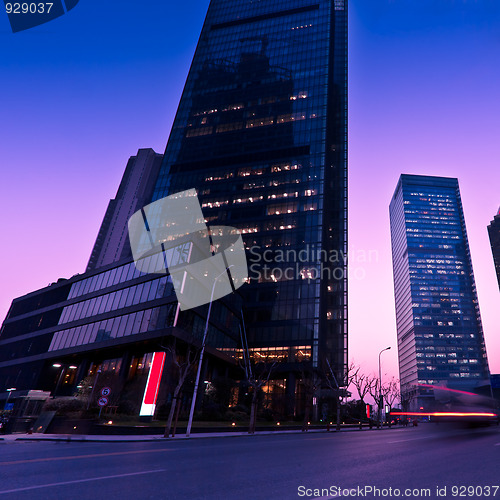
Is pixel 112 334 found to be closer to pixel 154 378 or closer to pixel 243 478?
pixel 154 378

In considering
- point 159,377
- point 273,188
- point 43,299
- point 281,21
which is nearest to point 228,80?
point 281,21

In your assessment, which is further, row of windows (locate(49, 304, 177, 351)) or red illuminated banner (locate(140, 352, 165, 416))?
row of windows (locate(49, 304, 177, 351))

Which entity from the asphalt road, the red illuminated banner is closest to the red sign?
the red illuminated banner

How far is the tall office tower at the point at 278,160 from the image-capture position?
8119 centimetres

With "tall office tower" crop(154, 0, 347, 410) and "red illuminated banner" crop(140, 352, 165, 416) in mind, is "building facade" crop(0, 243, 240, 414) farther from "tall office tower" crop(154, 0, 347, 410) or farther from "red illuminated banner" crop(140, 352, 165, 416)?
"tall office tower" crop(154, 0, 347, 410)

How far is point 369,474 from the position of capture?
28.0ft

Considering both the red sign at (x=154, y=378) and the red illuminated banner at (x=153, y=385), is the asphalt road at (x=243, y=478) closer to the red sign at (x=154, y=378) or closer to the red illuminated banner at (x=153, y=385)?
the red illuminated banner at (x=153, y=385)

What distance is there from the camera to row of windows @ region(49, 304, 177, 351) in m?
47.6

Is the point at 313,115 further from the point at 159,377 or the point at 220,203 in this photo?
the point at 159,377

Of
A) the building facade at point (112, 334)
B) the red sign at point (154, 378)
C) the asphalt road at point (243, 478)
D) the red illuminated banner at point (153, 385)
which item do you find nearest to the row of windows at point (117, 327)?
the building facade at point (112, 334)

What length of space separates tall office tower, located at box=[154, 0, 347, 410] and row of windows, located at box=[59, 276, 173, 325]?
3314 centimetres

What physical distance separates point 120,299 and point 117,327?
4601 mm

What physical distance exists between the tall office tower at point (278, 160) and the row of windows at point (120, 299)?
109 ft

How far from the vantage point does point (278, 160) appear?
3984 inches
